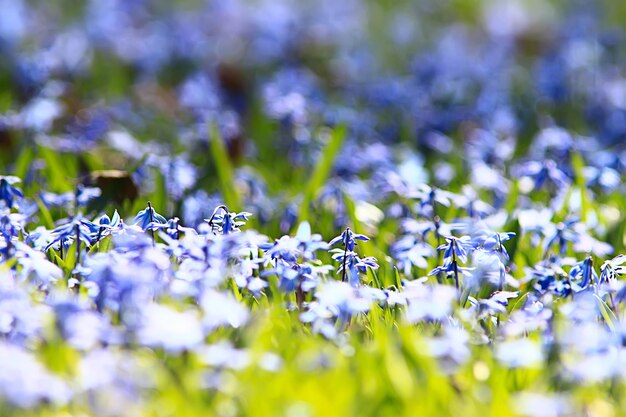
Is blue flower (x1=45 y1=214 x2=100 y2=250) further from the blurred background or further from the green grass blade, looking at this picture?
the green grass blade

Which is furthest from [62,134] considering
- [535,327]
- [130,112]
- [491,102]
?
[535,327]

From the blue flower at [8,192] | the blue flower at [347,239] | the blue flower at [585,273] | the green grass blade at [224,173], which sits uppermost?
the blue flower at [347,239]

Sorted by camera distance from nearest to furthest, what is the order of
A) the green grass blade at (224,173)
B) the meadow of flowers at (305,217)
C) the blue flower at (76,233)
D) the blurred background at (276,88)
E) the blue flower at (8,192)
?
the meadow of flowers at (305,217)
the blue flower at (76,233)
the blue flower at (8,192)
the green grass blade at (224,173)
the blurred background at (276,88)

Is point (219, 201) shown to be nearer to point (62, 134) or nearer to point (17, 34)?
point (62, 134)

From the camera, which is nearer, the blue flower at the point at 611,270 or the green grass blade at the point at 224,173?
the blue flower at the point at 611,270

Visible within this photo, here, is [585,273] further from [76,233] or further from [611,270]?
[76,233]

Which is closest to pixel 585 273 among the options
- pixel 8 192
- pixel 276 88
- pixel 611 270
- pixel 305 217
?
pixel 611 270

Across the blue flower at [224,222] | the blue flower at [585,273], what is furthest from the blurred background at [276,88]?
the blue flower at [585,273]

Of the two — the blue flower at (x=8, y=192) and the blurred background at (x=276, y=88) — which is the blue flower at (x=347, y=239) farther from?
the blue flower at (x=8, y=192)

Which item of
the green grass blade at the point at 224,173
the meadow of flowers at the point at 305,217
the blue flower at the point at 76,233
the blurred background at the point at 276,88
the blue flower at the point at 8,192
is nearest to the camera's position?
the meadow of flowers at the point at 305,217

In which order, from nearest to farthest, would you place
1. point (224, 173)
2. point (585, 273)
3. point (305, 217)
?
point (585, 273), point (305, 217), point (224, 173)
